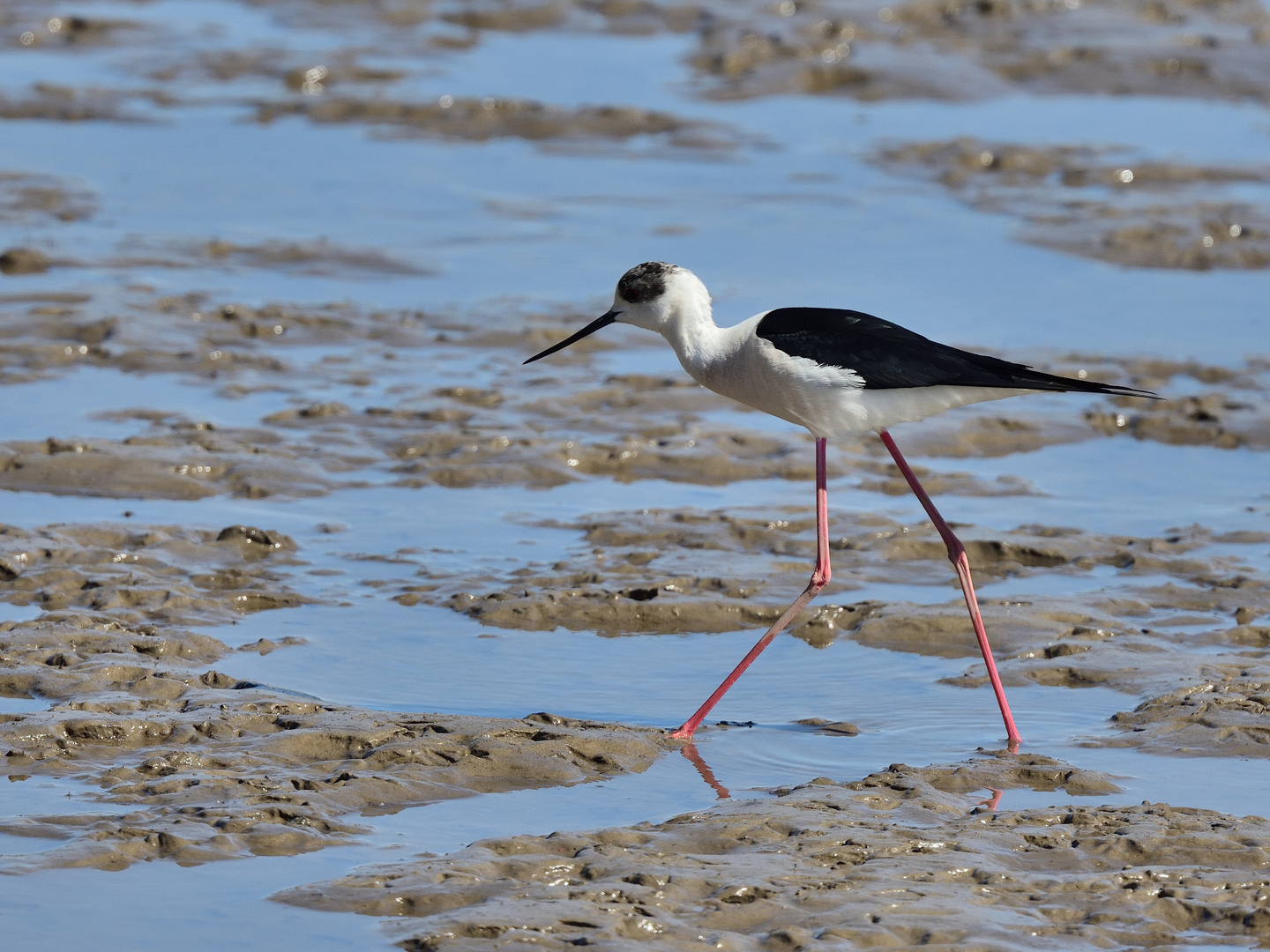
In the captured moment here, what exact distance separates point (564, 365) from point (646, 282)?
10.8ft

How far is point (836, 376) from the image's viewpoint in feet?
17.5

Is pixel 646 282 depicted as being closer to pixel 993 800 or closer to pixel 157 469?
pixel 993 800

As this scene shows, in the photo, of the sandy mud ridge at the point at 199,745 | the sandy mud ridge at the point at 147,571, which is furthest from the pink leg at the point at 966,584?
the sandy mud ridge at the point at 147,571

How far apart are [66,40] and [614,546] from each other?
1064cm

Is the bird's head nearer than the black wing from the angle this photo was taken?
No

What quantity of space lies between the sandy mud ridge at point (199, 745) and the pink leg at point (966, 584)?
3.12 feet

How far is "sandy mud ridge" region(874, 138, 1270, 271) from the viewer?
429 inches

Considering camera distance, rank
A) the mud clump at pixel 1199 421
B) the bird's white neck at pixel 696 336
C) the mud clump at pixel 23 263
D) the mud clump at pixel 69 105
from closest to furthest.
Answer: the bird's white neck at pixel 696 336, the mud clump at pixel 1199 421, the mud clump at pixel 23 263, the mud clump at pixel 69 105

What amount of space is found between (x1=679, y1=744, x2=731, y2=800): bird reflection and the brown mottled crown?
141 centimetres

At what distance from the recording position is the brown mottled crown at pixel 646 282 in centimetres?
568

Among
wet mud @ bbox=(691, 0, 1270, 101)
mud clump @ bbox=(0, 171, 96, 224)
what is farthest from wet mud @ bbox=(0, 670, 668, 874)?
wet mud @ bbox=(691, 0, 1270, 101)

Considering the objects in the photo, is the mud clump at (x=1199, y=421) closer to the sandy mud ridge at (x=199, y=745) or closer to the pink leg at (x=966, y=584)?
the pink leg at (x=966, y=584)

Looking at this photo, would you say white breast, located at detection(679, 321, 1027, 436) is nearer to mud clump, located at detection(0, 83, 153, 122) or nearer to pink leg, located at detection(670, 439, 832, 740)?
pink leg, located at detection(670, 439, 832, 740)

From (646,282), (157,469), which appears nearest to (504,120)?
(157,469)
